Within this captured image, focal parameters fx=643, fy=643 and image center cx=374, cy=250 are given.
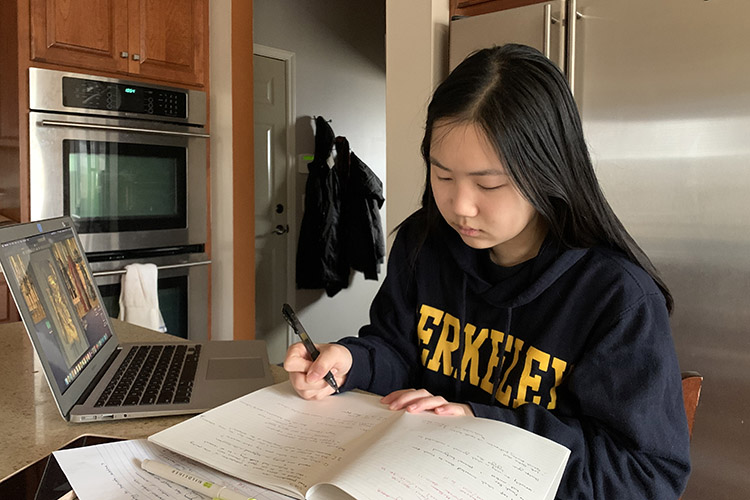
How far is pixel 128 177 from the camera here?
261 cm

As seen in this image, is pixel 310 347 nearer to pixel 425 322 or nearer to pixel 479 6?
pixel 425 322

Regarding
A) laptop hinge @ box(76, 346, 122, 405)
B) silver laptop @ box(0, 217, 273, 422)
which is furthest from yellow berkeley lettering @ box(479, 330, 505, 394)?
laptop hinge @ box(76, 346, 122, 405)

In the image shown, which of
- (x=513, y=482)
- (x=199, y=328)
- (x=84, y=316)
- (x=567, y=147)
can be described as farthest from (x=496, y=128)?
(x=199, y=328)

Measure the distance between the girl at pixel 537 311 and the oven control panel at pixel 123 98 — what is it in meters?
1.89

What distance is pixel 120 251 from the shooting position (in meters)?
2.57

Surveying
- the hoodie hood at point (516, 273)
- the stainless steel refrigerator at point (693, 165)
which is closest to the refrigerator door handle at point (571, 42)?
the stainless steel refrigerator at point (693, 165)

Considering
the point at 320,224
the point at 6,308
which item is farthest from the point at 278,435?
the point at 320,224

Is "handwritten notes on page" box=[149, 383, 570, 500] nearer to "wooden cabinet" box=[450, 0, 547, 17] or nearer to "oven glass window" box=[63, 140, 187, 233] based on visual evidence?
"wooden cabinet" box=[450, 0, 547, 17]

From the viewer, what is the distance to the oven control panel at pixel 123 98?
2.39 meters

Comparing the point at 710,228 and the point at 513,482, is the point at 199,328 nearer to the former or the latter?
the point at 710,228

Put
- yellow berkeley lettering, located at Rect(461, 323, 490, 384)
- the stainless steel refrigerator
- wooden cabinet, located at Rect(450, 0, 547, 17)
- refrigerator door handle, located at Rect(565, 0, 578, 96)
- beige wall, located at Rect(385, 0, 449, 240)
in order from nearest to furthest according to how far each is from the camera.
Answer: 1. yellow berkeley lettering, located at Rect(461, 323, 490, 384)
2. the stainless steel refrigerator
3. refrigerator door handle, located at Rect(565, 0, 578, 96)
4. wooden cabinet, located at Rect(450, 0, 547, 17)
5. beige wall, located at Rect(385, 0, 449, 240)

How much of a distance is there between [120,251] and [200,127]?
66cm

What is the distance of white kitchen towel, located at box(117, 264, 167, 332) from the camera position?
253 centimetres

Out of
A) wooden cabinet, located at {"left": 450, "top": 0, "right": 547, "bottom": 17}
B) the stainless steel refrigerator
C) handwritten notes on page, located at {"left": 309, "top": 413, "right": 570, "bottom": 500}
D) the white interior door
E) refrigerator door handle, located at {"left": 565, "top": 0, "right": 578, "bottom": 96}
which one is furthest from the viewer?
the white interior door
